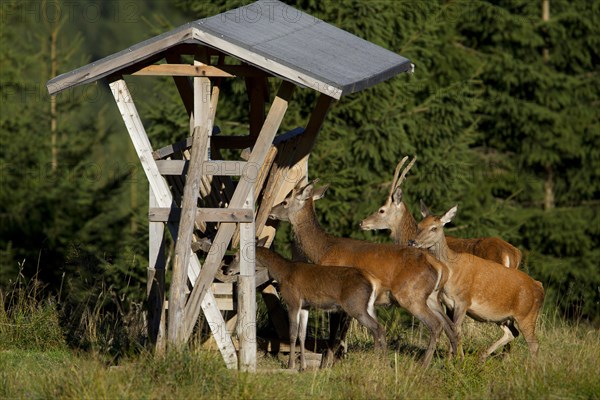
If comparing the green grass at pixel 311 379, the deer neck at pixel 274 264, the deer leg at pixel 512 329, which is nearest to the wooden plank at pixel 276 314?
the deer neck at pixel 274 264

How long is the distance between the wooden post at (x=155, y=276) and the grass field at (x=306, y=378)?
57cm

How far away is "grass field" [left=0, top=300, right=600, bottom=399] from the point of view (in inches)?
314

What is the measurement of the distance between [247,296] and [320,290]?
0.80m

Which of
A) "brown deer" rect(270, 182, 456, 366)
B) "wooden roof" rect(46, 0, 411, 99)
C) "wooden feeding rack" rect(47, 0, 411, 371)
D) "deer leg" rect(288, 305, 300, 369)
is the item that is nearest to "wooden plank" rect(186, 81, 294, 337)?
"wooden feeding rack" rect(47, 0, 411, 371)

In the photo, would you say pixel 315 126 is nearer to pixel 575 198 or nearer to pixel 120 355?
pixel 120 355

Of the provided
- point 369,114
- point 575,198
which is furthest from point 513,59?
point 369,114

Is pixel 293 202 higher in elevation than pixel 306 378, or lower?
higher

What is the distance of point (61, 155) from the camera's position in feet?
77.1

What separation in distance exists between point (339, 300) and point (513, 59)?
15227 millimetres

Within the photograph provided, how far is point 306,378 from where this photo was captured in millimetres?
9320

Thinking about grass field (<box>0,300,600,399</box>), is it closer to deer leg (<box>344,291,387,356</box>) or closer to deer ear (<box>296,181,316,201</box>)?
deer leg (<box>344,291,387,356</box>)

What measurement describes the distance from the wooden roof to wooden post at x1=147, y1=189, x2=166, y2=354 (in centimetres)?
123

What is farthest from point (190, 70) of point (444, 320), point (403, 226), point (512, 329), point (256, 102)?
point (512, 329)

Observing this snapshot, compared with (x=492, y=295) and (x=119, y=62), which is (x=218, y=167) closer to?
(x=119, y=62)
